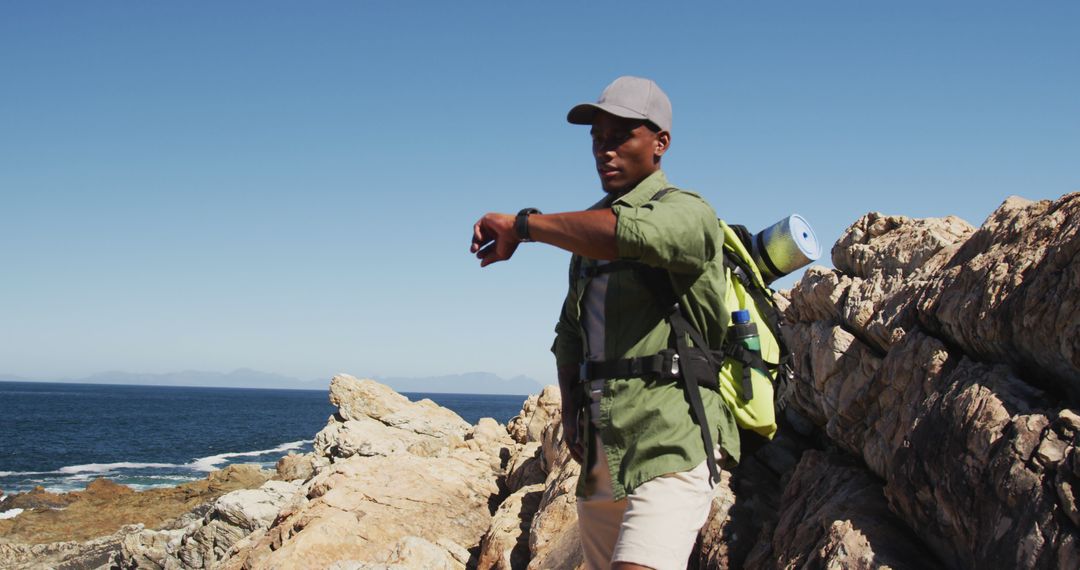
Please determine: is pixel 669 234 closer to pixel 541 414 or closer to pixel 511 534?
pixel 511 534

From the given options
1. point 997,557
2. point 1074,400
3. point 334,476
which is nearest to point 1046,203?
point 1074,400

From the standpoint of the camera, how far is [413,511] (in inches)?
362

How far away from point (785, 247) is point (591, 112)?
106 centimetres

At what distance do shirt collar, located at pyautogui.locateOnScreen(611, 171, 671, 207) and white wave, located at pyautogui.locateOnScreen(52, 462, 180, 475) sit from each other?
46.7m

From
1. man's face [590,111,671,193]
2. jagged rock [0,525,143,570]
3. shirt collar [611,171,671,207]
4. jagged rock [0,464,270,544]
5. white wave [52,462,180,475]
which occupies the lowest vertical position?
white wave [52,462,180,475]

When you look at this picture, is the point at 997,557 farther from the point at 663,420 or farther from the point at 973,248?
the point at 973,248

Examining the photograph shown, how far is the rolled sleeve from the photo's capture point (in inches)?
118

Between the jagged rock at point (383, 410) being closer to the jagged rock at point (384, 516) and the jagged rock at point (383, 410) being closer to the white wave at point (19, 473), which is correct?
the jagged rock at point (384, 516)

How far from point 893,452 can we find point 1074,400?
105 centimetres

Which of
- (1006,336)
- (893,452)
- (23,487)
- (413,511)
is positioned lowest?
(23,487)

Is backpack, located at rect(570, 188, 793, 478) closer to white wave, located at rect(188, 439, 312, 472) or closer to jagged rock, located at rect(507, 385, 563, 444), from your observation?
jagged rock, located at rect(507, 385, 563, 444)

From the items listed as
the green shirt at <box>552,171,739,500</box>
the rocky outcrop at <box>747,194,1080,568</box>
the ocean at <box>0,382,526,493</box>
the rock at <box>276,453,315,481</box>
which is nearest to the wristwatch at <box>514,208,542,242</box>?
the green shirt at <box>552,171,739,500</box>

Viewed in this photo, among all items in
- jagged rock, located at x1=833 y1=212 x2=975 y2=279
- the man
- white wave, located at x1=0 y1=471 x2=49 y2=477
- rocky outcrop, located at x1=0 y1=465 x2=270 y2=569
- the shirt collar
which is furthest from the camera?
white wave, located at x1=0 y1=471 x2=49 y2=477

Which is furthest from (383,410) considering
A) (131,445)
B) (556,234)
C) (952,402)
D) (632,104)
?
(131,445)
